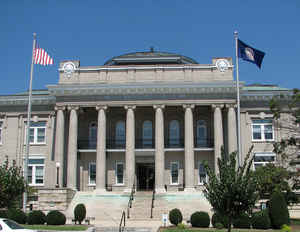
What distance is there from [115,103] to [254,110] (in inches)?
470

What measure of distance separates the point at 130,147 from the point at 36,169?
9.04 meters

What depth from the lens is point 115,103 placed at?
3569 centimetres

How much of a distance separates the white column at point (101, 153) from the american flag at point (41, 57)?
6838mm

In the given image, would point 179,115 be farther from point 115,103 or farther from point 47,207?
point 47,207

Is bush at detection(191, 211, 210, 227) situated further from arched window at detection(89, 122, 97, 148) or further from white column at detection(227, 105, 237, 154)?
arched window at detection(89, 122, 97, 148)

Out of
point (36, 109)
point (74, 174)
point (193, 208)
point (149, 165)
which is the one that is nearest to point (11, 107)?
point (36, 109)

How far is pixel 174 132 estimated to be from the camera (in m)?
38.2

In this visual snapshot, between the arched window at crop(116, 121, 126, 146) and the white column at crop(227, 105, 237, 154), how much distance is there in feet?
30.7

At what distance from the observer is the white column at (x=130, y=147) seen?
3416cm

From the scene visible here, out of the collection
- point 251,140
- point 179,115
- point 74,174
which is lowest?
point 74,174

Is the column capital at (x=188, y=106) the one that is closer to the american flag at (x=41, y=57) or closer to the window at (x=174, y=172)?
the window at (x=174, y=172)

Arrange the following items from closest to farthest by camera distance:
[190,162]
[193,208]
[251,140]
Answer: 1. [193,208]
2. [190,162]
3. [251,140]

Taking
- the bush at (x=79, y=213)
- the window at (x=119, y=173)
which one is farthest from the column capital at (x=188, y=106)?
the bush at (x=79, y=213)

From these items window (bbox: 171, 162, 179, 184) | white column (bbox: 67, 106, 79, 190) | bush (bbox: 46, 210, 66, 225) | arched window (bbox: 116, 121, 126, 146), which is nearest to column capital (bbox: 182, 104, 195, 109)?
window (bbox: 171, 162, 179, 184)
